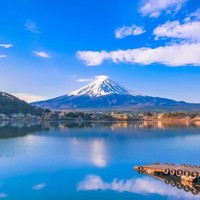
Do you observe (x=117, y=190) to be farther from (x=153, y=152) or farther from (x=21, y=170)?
(x=153, y=152)

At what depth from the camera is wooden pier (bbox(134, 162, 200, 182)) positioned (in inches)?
802

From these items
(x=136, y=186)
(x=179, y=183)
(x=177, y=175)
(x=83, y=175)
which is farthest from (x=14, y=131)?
(x=179, y=183)

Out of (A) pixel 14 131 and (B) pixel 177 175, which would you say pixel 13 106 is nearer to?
(A) pixel 14 131

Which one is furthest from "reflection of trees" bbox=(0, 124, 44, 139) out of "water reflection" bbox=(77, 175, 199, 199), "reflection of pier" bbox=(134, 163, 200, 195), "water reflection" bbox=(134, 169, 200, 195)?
"water reflection" bbox=(134, 169, 200, 195)

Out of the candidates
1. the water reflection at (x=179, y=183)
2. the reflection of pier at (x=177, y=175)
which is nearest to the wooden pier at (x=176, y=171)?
the reflection of pier at (x=177, y=175)

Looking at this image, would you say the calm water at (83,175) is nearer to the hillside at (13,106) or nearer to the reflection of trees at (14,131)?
the reflection of trees at (14,131)

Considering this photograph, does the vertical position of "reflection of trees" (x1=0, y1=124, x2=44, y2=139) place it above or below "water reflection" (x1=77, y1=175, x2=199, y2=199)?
above

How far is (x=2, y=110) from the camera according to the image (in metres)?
125

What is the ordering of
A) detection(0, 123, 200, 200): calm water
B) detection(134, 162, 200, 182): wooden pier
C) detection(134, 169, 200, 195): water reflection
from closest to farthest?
detection(0, 123, 200, 200): calm water → detection(134, 169, 200, 195): water reflection → detection(134, 162, 200, 182): wooden pier

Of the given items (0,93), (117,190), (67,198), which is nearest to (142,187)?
(117,190)

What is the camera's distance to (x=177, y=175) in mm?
21516

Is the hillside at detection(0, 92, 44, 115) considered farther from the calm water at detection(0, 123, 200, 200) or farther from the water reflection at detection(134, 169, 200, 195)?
the water reflection at detection(134, 169, 200, 195)

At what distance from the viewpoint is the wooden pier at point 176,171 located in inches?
802

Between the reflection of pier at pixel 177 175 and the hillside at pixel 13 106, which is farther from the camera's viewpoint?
the hillside at pixel 13 106
